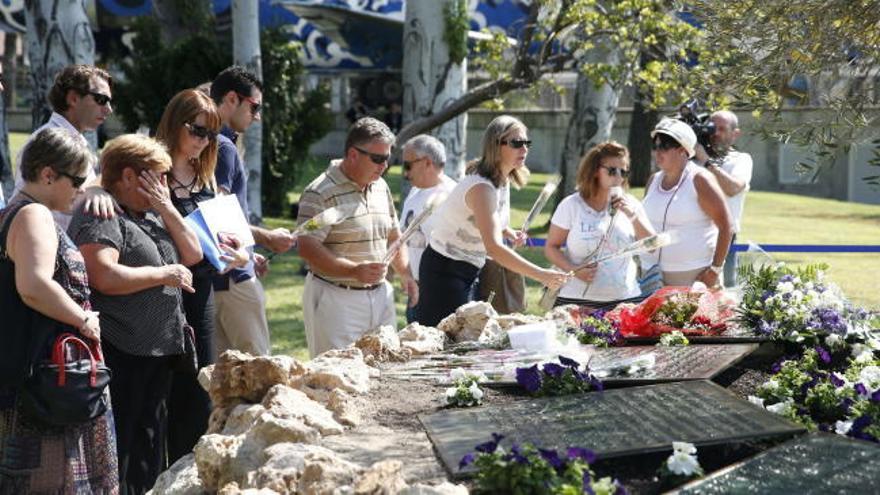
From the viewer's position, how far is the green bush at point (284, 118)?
18453mm

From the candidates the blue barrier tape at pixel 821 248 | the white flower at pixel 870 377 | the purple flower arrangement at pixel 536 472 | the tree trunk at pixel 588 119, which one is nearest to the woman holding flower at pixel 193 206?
the purple flower arrangement at pixel 536 472

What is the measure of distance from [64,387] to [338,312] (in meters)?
2.10

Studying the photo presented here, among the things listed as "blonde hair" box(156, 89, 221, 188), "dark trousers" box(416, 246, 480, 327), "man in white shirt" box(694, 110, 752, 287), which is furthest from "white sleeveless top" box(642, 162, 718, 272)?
"blonde hair" box(156, 89, 221, 188)

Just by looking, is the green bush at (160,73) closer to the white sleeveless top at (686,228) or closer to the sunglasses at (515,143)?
the white sleeveless top at (686,228)

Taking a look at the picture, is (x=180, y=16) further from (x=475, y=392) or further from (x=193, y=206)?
(x=475, y=392)

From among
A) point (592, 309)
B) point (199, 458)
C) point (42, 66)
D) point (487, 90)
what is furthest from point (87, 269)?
point (487, 90)

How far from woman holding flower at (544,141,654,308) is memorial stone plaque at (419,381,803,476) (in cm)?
255

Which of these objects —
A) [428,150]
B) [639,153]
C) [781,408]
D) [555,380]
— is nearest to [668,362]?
[555,380]

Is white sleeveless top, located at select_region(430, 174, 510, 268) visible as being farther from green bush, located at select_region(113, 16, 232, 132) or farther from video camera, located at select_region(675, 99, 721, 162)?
green bush, located at select_region(113, 16, 232, 132)

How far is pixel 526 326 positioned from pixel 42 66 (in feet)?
22.7

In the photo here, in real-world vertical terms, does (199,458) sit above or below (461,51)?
below

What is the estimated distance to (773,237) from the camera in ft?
61.9

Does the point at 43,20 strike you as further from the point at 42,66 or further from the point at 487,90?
the point at 487,90

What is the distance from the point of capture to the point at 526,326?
5414 mm
